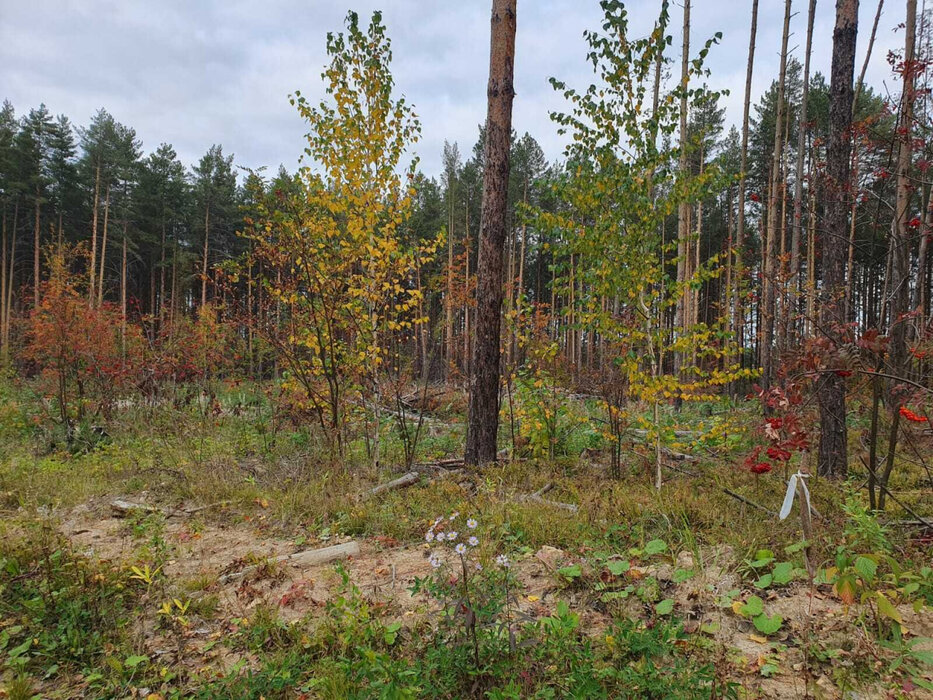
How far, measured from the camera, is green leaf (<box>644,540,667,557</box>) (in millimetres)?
2691

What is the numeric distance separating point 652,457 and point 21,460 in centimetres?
796

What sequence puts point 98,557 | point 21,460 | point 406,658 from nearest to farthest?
point 406,658 < point 98,557 < point 21,460

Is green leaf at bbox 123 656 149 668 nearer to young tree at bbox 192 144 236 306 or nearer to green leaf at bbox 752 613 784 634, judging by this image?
green leaf at bbox 752 613 784 634

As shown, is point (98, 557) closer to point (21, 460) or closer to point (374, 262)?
point (374, 262)

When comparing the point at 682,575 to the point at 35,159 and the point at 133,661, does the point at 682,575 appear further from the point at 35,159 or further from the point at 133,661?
the point at 35,159

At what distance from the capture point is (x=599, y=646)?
2.04 meters

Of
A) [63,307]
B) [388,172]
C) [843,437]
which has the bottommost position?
A: [843,437]

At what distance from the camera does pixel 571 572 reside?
101 inches

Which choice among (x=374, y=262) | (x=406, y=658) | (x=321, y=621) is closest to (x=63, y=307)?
(x=374, y=262)

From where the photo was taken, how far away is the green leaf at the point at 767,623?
196 cm

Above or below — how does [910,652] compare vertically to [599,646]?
above

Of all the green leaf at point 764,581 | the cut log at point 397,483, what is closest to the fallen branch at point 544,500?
the cut log at point 397,483

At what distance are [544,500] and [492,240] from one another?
2.93m

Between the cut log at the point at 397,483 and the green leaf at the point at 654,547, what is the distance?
262cm
